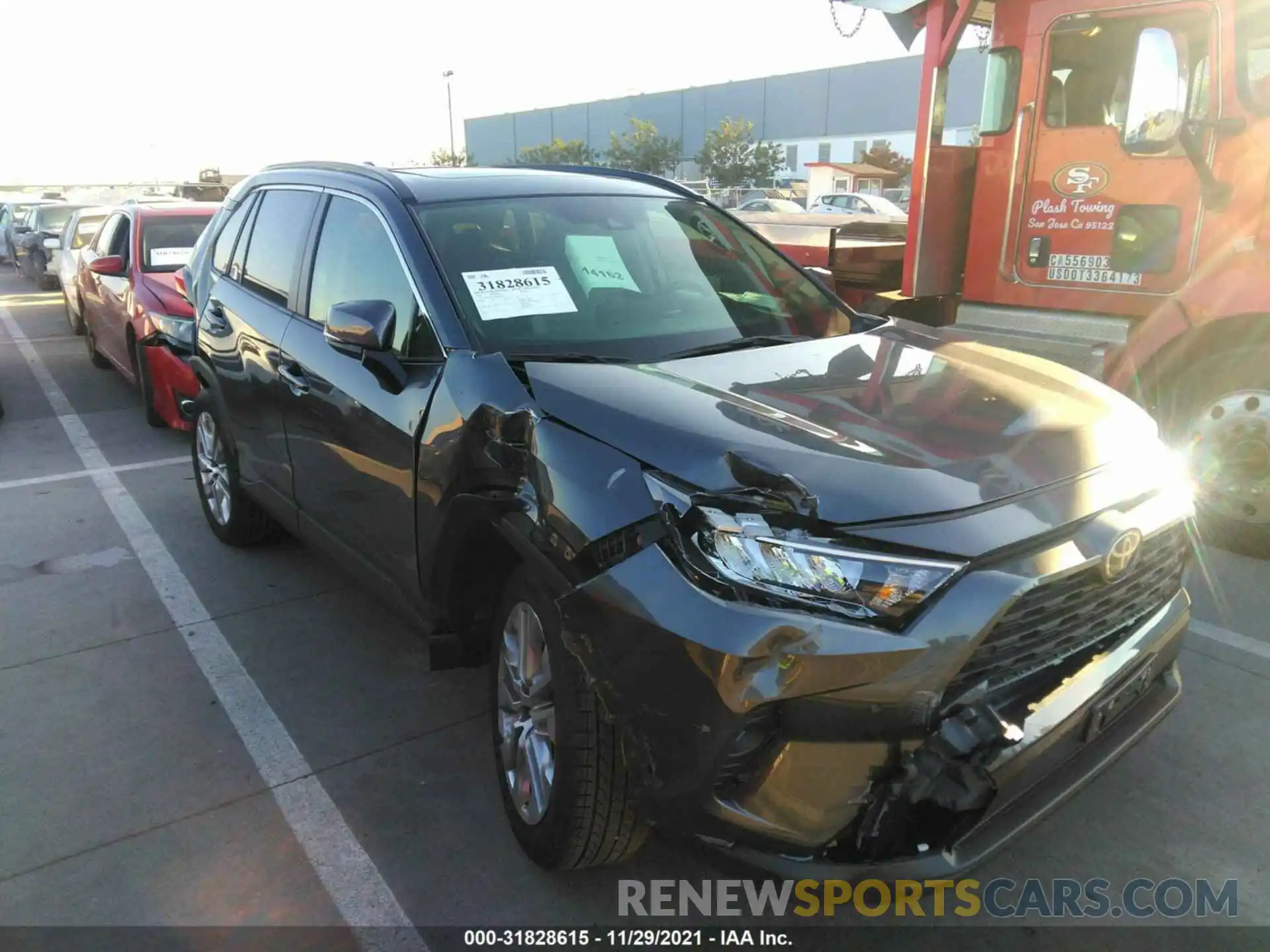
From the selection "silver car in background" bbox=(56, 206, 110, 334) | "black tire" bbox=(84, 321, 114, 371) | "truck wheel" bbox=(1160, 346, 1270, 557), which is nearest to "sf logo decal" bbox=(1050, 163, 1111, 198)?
"truck wheel" bbox=(1160, 346, 1270, 557)

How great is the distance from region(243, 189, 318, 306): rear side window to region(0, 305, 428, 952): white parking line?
4.90ft

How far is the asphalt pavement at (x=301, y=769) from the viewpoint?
103 inches

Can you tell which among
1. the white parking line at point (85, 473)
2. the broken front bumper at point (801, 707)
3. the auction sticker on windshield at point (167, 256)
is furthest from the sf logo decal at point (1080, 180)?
the auction sticker on windshield at point (167, 256)

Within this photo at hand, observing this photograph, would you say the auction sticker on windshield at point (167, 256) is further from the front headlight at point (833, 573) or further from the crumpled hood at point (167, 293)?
the front headlight at point (833, 573)

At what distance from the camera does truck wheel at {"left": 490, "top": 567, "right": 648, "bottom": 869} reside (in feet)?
7.55

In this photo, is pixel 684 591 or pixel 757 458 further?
pixel 757 458

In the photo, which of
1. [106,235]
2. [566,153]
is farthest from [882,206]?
[566,153]

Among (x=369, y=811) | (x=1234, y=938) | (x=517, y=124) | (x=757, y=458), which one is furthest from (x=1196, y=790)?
(x=517, y=124)

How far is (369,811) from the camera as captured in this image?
2965mm

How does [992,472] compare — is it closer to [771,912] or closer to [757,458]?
[757,458]

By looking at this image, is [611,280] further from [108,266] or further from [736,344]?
[108,266]

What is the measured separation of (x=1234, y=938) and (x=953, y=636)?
1342mm

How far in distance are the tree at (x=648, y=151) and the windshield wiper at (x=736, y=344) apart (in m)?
65.0

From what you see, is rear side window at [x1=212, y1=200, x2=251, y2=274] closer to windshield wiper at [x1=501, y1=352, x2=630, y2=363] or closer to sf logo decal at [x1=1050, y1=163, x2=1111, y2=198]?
windshield wiper at [x1=501, y1=352, x2=630, y2=363]
